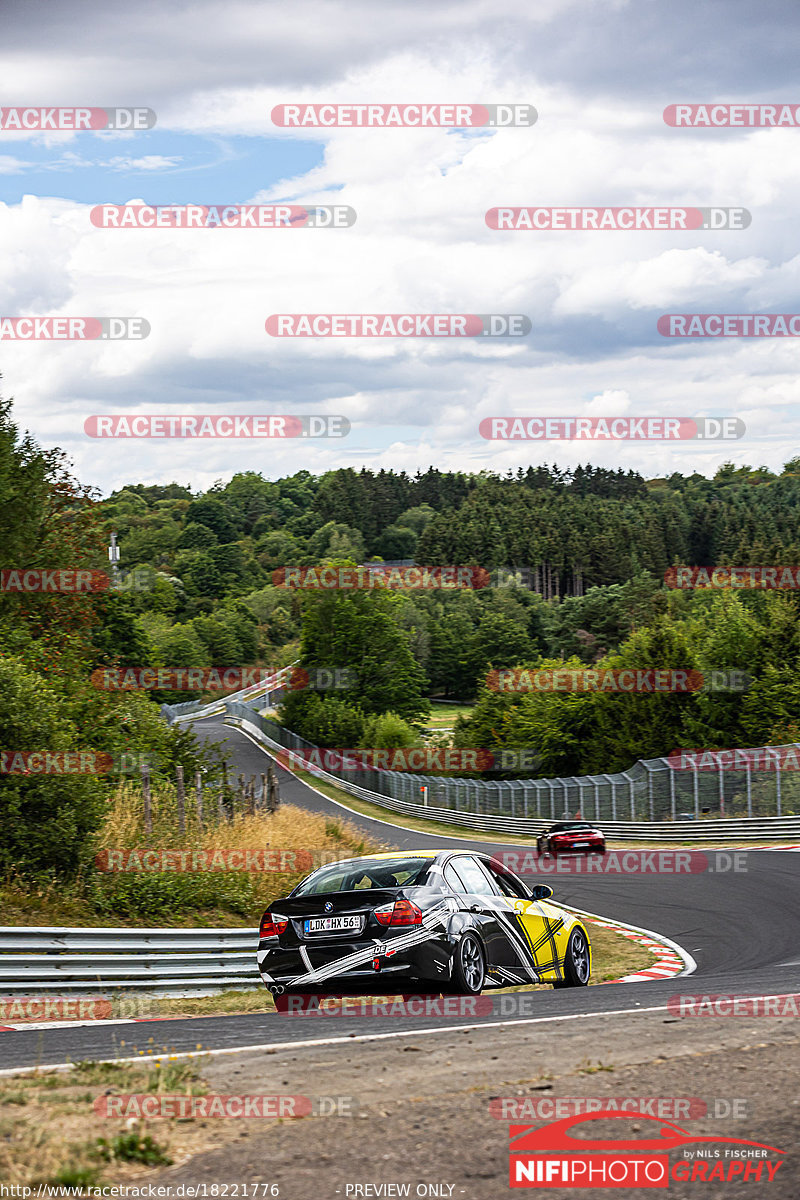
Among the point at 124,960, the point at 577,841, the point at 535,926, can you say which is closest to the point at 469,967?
the point at 535,926

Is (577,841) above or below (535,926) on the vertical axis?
below

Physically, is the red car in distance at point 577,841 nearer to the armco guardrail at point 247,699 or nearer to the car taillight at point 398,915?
the car taillight at point 398,915

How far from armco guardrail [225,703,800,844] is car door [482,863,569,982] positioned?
73.5ft

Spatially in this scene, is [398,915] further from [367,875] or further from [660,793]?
[660,793]

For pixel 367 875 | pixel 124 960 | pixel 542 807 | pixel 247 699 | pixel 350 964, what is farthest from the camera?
pixel 247 699

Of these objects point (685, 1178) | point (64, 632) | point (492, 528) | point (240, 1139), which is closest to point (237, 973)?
point (240, 1139)

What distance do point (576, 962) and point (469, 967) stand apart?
2607 millimetres

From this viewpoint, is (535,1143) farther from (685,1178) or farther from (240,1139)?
(240,1139)

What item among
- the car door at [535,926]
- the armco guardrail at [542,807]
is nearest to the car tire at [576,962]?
the car door at [535,926]

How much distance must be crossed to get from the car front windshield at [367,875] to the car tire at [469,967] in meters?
0.66

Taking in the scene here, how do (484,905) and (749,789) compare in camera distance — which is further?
(749,789)

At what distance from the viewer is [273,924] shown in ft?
32.5

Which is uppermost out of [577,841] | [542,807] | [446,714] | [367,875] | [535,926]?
[367,875]

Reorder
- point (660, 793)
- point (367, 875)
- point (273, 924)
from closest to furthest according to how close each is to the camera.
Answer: point (273, 924) → point (367, 875) → point (660, 793)
